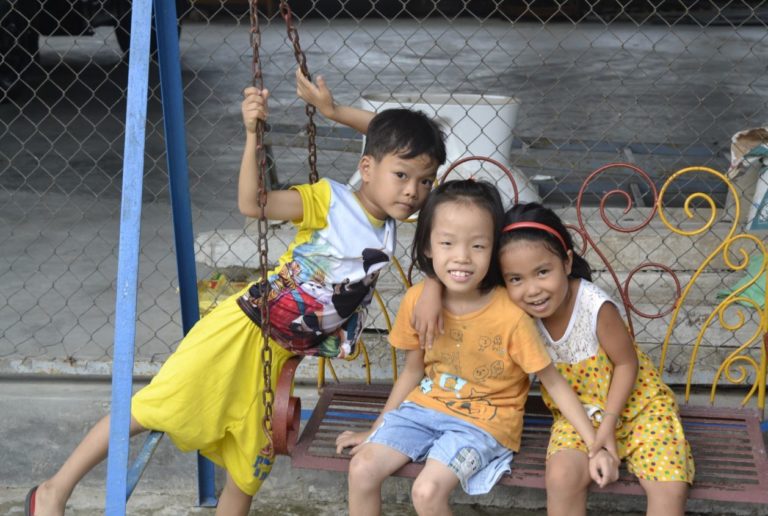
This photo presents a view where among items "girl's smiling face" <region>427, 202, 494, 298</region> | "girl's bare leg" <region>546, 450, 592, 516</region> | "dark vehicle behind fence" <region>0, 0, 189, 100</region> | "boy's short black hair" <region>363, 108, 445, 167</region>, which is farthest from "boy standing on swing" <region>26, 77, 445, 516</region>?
"dark vehicle behind fence" <region>0, 0, 189, 100</region>

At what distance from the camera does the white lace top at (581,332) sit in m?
2.46

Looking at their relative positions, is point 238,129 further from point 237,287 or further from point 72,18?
point 237,287

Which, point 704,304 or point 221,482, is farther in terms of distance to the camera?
point 704,304

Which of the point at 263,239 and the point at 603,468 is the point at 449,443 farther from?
the point at 263,239

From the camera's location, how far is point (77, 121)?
321 inches

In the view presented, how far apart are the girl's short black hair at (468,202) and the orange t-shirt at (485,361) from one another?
2.3 inches

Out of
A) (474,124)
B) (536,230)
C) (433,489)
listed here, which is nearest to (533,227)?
(536,230)

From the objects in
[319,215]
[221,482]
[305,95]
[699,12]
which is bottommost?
[221,482]

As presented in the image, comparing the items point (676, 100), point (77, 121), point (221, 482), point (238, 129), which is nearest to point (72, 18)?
point (77, 121)

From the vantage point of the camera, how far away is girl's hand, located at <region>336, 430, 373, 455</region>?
2.46 meters

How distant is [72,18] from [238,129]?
10.5ft

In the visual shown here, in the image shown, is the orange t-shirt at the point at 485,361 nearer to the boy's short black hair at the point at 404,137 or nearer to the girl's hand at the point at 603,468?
the girl's hand at the point at 603,468

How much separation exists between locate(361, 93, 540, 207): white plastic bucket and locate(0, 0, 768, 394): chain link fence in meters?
0.02

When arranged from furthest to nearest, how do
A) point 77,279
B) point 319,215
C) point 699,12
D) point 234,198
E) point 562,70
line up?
point 699,12 → point 562,70 → point 234,198 → point 77,279 → point 319,215
